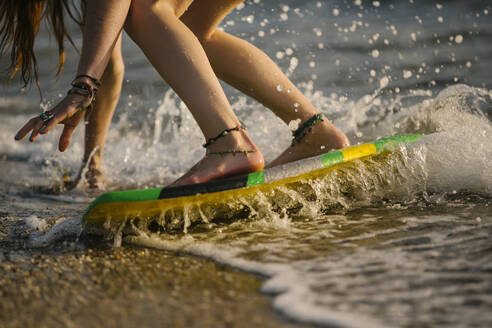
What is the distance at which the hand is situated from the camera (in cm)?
152

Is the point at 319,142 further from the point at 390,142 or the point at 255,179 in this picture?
the point at 255,179

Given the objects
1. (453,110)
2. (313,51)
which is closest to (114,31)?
(453,110)

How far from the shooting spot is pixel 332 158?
1.68 meters

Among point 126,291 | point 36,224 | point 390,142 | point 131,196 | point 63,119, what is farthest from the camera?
point 390,142

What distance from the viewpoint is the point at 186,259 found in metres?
1.33

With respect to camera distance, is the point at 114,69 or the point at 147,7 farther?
the point at 114,69

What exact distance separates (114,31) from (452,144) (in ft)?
4.03

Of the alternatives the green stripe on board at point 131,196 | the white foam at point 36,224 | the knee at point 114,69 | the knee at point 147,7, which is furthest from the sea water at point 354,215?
the knee at point 147,7

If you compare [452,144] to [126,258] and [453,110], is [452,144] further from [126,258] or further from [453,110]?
[126,258]

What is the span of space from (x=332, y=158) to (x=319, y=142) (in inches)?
10.1

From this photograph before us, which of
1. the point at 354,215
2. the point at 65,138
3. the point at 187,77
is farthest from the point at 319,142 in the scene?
the point at 65,138

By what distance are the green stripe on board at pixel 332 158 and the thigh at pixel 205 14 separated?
2.27 ft

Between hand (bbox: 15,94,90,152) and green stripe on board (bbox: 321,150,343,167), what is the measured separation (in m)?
0.76

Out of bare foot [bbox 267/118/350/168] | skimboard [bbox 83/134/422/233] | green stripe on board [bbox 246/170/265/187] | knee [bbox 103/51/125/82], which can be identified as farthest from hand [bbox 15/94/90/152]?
knee [bbox 103/51/125/82]
